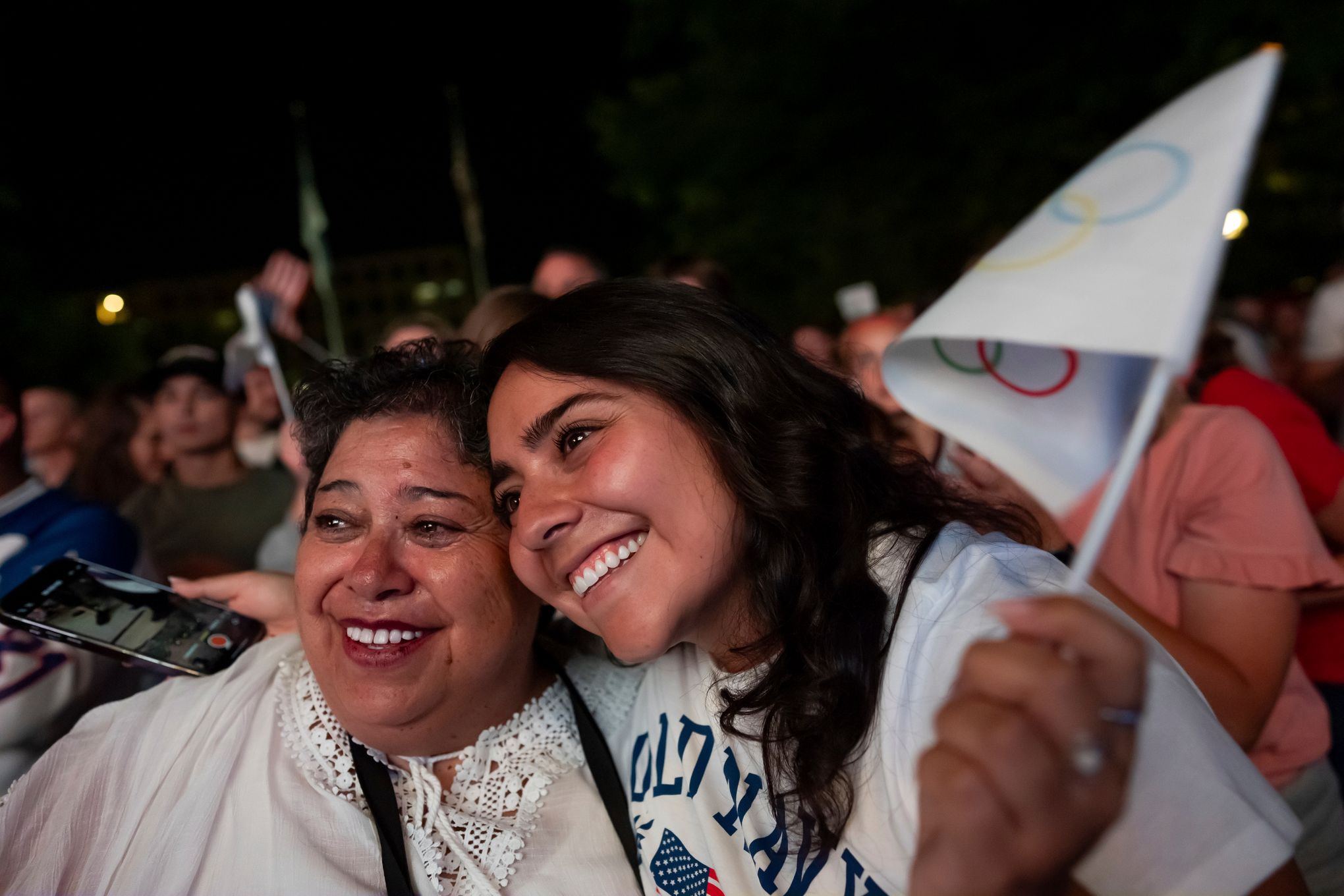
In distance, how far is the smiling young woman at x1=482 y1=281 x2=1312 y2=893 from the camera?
1.15 m

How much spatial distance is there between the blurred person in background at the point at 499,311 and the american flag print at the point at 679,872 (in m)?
1.63

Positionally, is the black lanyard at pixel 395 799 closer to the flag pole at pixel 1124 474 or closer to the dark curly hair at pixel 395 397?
the dark curly hair at pixel 395 397

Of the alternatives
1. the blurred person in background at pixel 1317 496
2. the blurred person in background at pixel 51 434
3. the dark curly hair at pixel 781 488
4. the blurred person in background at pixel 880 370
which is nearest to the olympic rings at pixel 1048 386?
the dark curly hair at pixel 781 488

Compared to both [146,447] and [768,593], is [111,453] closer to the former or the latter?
[146,447]

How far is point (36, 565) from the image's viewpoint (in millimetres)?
2553

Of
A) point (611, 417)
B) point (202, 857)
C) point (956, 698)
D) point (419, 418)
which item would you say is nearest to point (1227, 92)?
point (956, 698)

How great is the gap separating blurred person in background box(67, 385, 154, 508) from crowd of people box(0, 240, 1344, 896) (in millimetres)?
3229

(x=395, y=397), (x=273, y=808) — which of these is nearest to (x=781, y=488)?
(x=395, y=397)

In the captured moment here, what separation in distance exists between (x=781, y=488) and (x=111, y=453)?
5026mm

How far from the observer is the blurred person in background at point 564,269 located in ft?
13.5

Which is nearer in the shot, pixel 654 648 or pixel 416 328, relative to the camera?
pixel 654 648

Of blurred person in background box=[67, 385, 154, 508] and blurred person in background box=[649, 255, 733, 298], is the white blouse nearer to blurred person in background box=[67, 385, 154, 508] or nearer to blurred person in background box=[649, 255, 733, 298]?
blurred person in background box=[649, 255, 733, 298]

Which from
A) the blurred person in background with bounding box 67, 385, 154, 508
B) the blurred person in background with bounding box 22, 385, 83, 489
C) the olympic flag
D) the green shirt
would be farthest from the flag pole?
the blurred person in background with bounding box 22, 385, 83, 489

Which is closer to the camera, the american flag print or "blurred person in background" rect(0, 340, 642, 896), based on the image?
the american flag print
